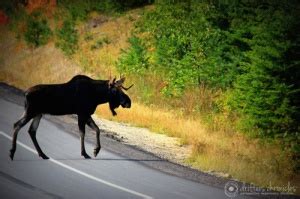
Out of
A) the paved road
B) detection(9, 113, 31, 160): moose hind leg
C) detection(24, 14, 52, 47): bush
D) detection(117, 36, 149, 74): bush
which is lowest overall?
detection(24, 14, 52, 47): bush

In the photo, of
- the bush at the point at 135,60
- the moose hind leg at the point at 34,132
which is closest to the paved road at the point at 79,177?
the moose hind leg at the point at 34,132

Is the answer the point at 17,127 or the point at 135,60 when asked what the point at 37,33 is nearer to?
the point at 135,60

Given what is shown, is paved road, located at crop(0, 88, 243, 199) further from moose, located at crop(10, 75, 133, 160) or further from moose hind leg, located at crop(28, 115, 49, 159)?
moose, located at crop(10, 75, 133, 160)

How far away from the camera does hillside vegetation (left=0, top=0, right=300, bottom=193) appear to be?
1574 centimetres

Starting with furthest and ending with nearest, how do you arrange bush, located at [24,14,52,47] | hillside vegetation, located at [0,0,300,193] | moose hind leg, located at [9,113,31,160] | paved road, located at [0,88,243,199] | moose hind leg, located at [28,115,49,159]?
bush, located at [24,14,52,47] < hillside vegetation, located at [0,0,300,193] < moose hind leg, located at [28,115,49,159] < moose hind leg, located at [9,113,31,160] < paved road, located at [0,88,243,199]

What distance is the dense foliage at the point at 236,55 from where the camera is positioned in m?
16.7

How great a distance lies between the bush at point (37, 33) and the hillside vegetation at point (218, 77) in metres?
2.83

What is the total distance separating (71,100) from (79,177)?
6.55 feet

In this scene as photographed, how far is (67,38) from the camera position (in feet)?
107

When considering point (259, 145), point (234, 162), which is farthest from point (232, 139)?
point (234, 162)

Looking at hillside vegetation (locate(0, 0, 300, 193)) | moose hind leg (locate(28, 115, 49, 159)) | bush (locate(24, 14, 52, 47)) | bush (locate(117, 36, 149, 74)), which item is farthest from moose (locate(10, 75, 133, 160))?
bush (locate(24, 14, 52, 47))

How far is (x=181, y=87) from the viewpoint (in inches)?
858

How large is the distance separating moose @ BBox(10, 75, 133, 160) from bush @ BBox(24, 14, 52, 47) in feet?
70.8

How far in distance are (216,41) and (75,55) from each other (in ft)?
38.8
